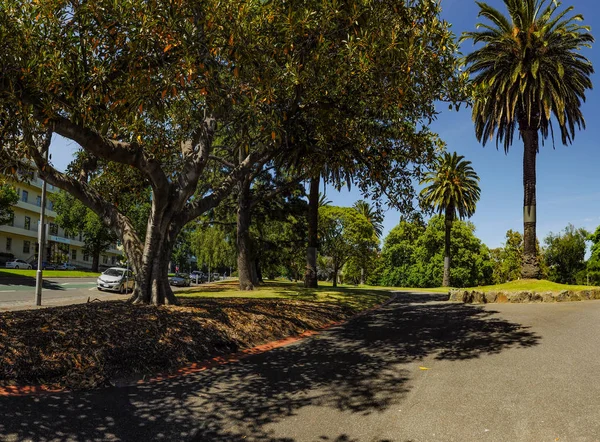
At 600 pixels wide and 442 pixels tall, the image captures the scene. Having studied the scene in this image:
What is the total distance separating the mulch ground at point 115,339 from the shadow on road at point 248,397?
29.8 inches

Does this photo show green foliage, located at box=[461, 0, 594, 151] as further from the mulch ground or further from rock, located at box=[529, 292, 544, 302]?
the mulch ground

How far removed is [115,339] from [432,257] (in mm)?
59237

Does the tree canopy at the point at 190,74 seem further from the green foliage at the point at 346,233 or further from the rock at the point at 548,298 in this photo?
the green foliage at the point at 346,233

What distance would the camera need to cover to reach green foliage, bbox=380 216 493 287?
2323 inches

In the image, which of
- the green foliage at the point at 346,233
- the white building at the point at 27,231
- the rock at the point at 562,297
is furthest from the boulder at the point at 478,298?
the white building at the point at 27,231

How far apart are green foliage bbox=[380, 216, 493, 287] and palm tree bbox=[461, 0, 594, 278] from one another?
34494 millimetres

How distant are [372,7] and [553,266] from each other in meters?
68.5

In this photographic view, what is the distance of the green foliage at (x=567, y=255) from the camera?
62.8 m

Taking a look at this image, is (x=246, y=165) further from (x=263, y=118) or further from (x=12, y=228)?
(x=12, y=228)

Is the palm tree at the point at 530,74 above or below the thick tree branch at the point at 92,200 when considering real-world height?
above

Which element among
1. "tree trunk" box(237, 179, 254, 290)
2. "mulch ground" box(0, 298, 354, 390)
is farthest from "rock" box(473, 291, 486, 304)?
"mulch ground" box(0, 298, 354, 390)

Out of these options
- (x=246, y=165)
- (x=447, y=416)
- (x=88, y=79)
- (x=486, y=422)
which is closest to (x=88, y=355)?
(x=88, y=79)

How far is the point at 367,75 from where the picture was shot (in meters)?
9.30

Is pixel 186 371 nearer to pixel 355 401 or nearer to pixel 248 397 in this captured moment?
pixel 248 397
